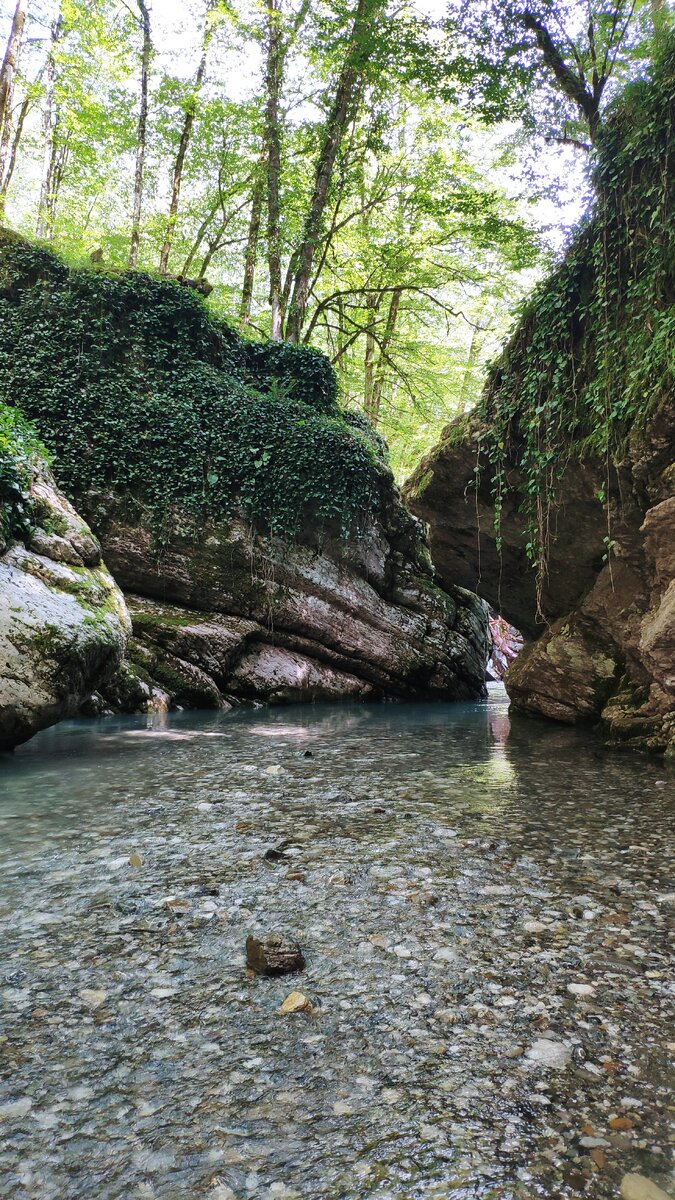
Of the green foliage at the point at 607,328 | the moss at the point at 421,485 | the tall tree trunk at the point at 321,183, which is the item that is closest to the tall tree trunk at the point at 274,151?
the tall tree trunk at the point at 321,183

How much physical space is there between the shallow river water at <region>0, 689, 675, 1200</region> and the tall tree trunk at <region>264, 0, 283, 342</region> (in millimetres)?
17045

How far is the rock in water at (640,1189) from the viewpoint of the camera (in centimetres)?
142

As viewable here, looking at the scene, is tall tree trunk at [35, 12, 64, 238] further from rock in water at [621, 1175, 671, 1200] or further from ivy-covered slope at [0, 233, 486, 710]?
rock in water at [621, 1175, 671, 1200]

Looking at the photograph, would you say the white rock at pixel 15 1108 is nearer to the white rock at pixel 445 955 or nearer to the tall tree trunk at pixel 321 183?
the white rock at pixel 445 955

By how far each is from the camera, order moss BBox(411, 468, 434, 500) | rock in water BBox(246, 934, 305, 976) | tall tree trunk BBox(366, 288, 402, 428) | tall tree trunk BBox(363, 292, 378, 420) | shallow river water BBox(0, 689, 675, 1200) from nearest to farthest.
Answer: shallow river water BBox(0, 689, 675, 1200)
rock in water BBox(246, 934, 305, 976)
moss BBox(411, 468, 434, 500)
tall tree trunk BBox(366, 288, 402, 428)
tall tree trunk BBox(363, 292, 378, 420)

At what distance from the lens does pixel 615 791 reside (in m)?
5.36

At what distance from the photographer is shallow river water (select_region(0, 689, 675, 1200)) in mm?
1564

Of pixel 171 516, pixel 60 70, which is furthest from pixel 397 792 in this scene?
pixel 60 70

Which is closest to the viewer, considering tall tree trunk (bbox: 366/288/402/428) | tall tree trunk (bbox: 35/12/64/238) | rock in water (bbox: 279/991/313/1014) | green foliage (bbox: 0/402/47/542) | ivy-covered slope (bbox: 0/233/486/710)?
rock in water (bbox: 279/991/313/1014)

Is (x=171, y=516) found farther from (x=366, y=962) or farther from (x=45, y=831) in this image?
(x=366, y=962)

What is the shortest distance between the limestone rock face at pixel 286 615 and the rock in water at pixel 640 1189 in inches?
428

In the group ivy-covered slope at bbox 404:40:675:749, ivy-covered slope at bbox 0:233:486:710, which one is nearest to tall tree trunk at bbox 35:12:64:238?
ivy-covered slope at bbox 0:233:486:710

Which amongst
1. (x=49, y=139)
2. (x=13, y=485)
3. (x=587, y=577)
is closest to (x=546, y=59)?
(x=587, y=577)

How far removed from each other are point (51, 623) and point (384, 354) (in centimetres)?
1732
